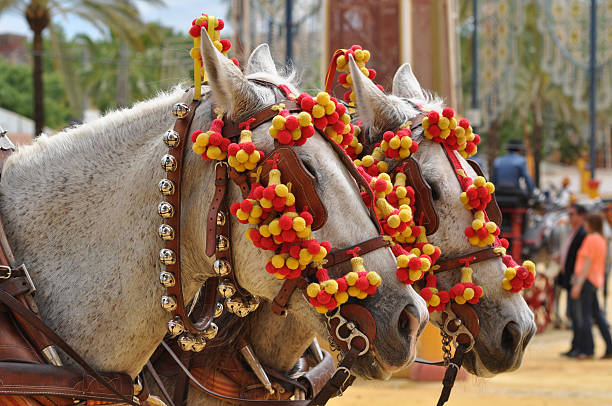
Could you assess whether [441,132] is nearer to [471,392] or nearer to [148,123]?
[148,123]

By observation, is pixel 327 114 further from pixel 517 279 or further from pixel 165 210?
pixel 517 279

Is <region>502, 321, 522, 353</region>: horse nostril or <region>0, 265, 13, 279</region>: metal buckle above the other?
<region>0, 265, 13, 279</region>: metal buckle

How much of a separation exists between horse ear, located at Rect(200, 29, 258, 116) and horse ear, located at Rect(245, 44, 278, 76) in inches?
13.1

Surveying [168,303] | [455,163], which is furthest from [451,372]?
[168,303]

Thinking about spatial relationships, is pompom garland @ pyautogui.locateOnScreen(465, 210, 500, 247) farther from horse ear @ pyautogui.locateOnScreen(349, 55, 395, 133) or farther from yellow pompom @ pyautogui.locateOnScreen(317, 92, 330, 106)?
yellow pompom @ pyautogui.locateOnScreen(317, 92, 330, 106)

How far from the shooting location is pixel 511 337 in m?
3.14

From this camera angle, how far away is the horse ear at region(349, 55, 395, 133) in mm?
3051

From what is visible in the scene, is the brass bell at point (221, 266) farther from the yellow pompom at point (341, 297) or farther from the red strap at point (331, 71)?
the red strap at point (331, 71)

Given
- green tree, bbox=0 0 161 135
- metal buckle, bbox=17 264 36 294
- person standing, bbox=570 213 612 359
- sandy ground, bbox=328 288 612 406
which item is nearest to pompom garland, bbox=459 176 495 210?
metal buckle, bbox=17 264 36 294

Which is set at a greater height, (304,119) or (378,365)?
(304,119)

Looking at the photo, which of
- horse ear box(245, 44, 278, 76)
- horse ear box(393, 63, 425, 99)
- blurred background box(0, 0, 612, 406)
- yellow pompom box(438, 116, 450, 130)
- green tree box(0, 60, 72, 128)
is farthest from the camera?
green tree box(0, 60, 72, 128)

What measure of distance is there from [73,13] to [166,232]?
15371 mm

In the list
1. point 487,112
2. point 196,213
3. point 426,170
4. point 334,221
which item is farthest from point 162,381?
point 487,112

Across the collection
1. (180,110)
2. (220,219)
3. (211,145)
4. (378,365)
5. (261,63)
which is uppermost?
(261,63)
